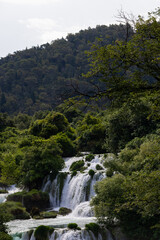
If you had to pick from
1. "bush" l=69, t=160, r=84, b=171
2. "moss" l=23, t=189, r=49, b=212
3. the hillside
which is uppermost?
the hillside

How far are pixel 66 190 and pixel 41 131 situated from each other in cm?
2246

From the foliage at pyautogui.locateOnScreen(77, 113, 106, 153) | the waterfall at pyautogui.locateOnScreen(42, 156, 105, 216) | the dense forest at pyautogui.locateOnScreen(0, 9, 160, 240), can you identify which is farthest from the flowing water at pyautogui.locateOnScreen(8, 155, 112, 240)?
the foliage at pyautogui.locateOnScreen(77, 113, 106, 153)

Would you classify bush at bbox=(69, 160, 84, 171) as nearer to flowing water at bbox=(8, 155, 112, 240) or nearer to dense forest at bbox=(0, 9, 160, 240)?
flowing water at bbox=(8, 155, 112, 240)

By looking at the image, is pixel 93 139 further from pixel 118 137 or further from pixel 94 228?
pixel 94 228

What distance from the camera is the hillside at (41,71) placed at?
137m

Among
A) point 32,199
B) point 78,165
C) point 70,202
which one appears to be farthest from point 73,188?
point 78,165

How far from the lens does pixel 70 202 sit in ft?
87.8

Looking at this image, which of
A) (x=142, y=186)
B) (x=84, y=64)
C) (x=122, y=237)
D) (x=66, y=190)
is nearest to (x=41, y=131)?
(x=66, y=190)

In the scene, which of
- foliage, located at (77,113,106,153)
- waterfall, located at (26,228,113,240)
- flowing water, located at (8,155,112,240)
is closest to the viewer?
waterfall, located at (26,228,113,240)

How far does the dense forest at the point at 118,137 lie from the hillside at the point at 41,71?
45.9 meters

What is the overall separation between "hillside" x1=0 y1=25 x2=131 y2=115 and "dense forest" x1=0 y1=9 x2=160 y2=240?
151ft

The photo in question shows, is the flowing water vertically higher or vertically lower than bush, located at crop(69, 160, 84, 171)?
lower

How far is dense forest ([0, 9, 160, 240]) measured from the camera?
745 cm

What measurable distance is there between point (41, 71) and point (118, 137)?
134 m
